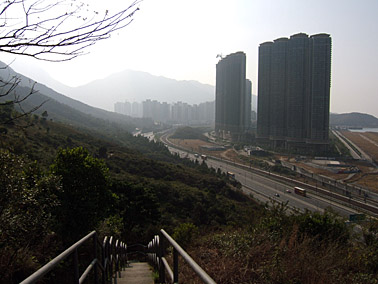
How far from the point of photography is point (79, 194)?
20.5 feet

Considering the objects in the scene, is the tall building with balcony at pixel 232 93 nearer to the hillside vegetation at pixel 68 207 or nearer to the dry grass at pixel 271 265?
the hillside vegetation at pixel 68 207

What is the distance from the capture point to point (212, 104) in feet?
408

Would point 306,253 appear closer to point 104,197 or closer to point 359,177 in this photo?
point 104,197

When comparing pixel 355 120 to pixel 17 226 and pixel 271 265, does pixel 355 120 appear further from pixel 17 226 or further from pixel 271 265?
pixel 17 226

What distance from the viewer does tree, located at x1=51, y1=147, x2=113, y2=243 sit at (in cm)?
598

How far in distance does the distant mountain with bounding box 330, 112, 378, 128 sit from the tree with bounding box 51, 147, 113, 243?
142 m

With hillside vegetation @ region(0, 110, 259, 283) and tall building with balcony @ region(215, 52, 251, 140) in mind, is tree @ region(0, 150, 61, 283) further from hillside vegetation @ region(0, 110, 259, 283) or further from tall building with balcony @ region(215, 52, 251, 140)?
tall building with balcony @ region(215, 52, 251, 140)

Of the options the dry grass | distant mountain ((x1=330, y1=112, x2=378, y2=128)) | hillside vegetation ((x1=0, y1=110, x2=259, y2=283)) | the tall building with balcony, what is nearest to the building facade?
the tall building with balcony

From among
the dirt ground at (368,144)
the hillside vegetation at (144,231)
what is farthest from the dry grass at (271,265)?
the dirt ground at (368,144)

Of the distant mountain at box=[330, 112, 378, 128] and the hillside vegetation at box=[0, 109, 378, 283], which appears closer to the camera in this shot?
the hillside vegetation at box=[0, 109, 378, 283]

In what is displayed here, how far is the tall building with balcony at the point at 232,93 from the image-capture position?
172 feet

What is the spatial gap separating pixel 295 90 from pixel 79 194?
38636 mm

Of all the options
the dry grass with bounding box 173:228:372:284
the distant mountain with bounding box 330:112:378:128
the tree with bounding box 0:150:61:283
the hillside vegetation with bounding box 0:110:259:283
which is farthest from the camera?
the distant mountain with bounding box 330:112:378:128

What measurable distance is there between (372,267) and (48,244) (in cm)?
369
